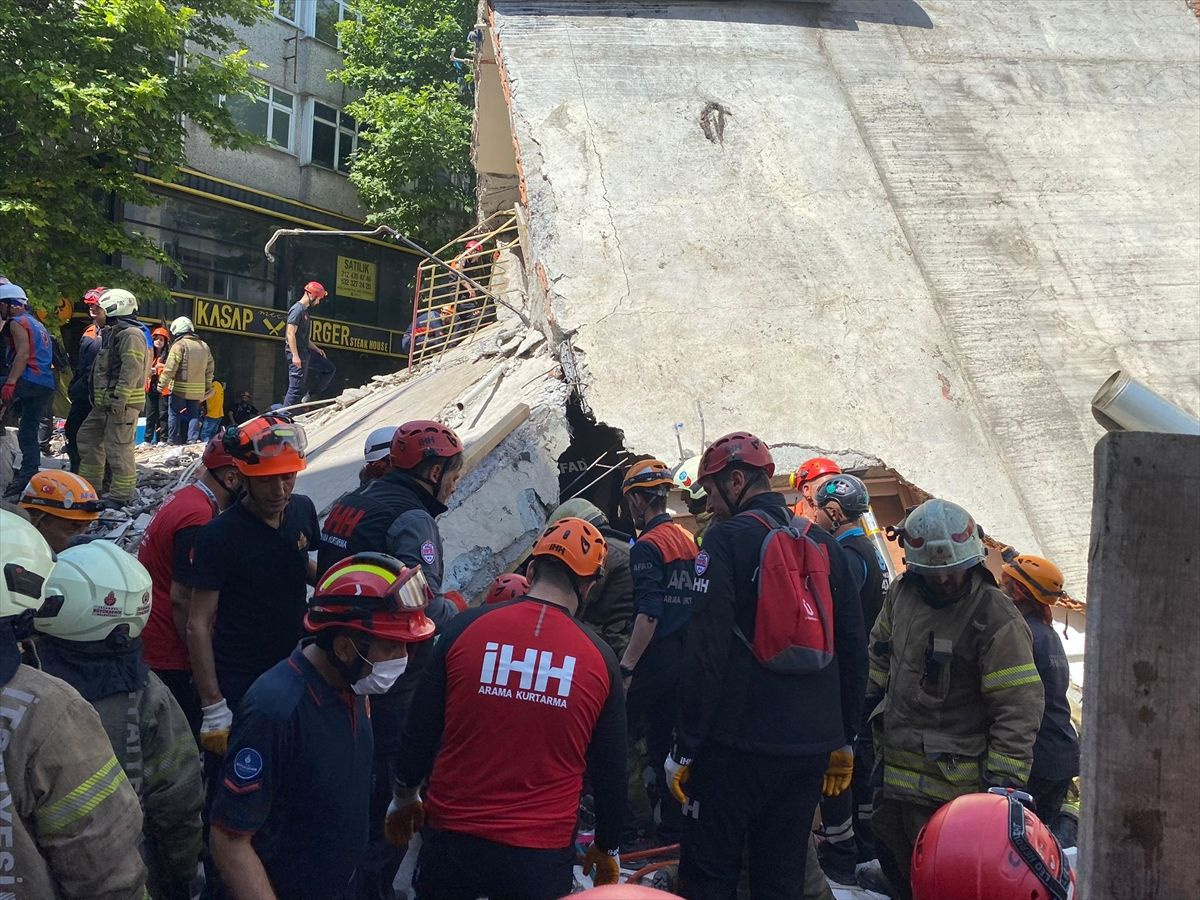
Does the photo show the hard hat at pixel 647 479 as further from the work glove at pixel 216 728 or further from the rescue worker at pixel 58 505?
the rescue worker at pixel 58 505

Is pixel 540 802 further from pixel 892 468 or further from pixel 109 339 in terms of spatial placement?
pixel 109 339

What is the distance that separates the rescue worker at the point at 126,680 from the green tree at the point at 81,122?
35.2 feet

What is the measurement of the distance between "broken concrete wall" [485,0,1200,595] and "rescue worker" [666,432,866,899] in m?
3.83

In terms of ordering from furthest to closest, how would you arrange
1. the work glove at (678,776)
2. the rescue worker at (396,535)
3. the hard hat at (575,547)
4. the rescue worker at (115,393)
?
the rescue worker at (115,393), the rescue worker at (396,535), the work glove at (678,776), the hard hat at (575,547)

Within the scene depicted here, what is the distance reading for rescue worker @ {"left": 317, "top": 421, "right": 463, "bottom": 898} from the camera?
155 inches

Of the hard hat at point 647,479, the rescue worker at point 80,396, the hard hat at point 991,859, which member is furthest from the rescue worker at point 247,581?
the rescue worker at point 80,396

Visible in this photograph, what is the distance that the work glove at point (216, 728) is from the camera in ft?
12.2

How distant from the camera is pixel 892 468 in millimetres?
7848

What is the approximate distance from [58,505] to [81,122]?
447 inches

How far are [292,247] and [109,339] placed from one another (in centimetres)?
1769

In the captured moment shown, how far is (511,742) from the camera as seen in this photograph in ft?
9.68

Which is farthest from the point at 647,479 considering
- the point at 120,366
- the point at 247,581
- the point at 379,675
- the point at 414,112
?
the point at 414,112

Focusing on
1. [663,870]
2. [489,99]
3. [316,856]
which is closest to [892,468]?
[663,870]

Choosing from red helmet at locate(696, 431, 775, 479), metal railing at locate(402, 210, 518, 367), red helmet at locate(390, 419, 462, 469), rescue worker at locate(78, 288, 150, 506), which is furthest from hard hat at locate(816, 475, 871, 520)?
metal railing at locate(402, 210, 518, 367)
